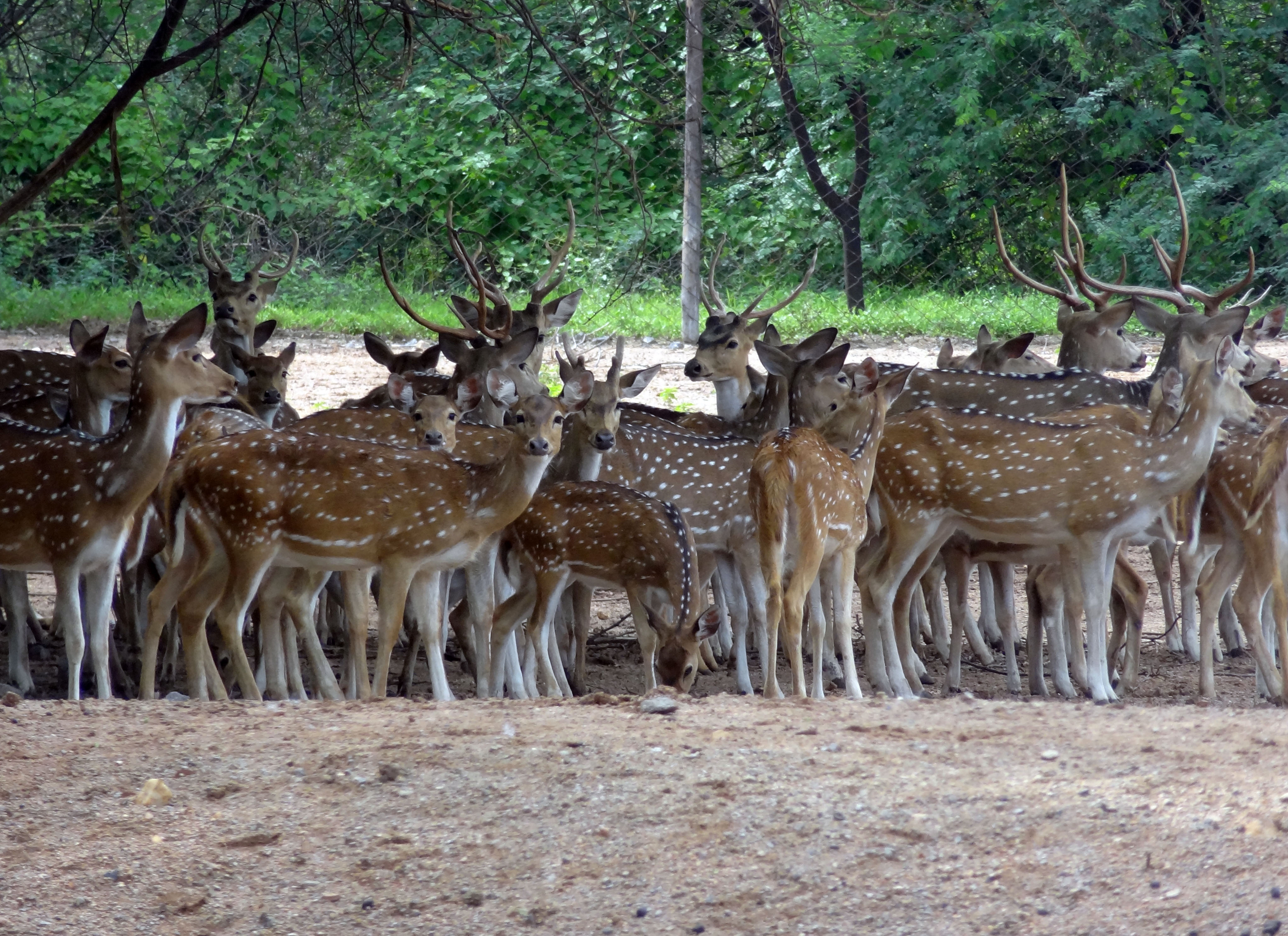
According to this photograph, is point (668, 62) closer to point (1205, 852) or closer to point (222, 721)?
point (222, 721)

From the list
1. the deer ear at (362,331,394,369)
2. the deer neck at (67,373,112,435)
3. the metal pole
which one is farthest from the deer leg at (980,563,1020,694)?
the deer neck at (67,373,112,435)

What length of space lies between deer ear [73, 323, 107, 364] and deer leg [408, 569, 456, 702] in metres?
2.13

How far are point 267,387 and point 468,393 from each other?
1305mm

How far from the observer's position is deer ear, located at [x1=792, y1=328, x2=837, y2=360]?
8750mm

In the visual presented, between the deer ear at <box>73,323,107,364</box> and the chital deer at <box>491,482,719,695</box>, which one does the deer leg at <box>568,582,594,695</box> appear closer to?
the chital deer at <box>491,482,719,695</box>

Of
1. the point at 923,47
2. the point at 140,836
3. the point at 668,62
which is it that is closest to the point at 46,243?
the point at 668,62

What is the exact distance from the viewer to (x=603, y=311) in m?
13.2

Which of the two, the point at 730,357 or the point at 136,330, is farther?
the point at 730,357

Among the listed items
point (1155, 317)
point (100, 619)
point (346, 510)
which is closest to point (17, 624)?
point (100, 619)

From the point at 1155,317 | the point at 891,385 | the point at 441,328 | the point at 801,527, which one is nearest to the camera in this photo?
the point at 801,527

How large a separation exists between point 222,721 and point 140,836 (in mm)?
991

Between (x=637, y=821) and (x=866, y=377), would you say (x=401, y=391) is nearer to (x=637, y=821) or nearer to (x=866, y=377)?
(x=866, y=377)

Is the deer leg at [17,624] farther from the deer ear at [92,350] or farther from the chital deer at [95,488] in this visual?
the deer ear at [92,350]

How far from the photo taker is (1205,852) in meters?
4.22
